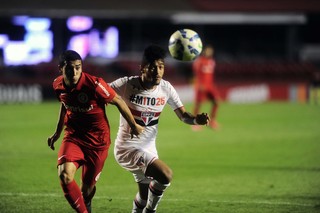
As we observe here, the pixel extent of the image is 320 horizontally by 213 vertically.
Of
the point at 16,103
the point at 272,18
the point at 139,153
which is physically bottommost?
the point at 16,103

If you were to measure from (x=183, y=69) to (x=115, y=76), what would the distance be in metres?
3.39

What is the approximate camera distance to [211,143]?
52.5 ft

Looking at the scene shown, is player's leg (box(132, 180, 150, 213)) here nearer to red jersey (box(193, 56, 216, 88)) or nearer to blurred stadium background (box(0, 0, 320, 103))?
red jersey (box(193, 56, 216, 88))

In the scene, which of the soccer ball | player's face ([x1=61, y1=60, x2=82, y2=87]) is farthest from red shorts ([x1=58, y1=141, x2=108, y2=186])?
the soccer ball

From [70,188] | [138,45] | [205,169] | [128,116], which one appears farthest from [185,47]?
[138,45]

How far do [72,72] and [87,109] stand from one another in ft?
1.46

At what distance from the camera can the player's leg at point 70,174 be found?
6.61 meters

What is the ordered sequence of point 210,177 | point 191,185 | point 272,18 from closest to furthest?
point 191,185
point 210,177
point 272,18

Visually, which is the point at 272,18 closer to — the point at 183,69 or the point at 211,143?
the point at 183,69

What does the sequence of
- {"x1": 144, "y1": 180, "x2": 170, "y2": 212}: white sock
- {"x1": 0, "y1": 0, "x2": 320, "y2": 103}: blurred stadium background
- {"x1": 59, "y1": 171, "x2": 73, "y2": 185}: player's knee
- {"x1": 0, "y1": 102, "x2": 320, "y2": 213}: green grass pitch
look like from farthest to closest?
{"x1": 0, "y1": 0, "x2": 320, "y2": 103}: blurred stadium background < {"x1": 0, "y1": 102, "x2": 320, "y2": 213}: green grass pitch < {"x1": 144, "y1": 180, "x2": 170, "y2": 212}: white sock < {"x1": 59, "y1": 171, "x2": 73, "y2": 185}: player's knee

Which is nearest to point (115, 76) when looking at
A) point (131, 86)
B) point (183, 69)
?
point (183, 69)

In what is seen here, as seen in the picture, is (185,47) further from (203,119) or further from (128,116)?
(128,116)

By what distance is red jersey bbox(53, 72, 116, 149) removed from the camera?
699cm

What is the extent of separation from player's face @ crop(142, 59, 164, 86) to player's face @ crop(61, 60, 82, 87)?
2.53 feet
